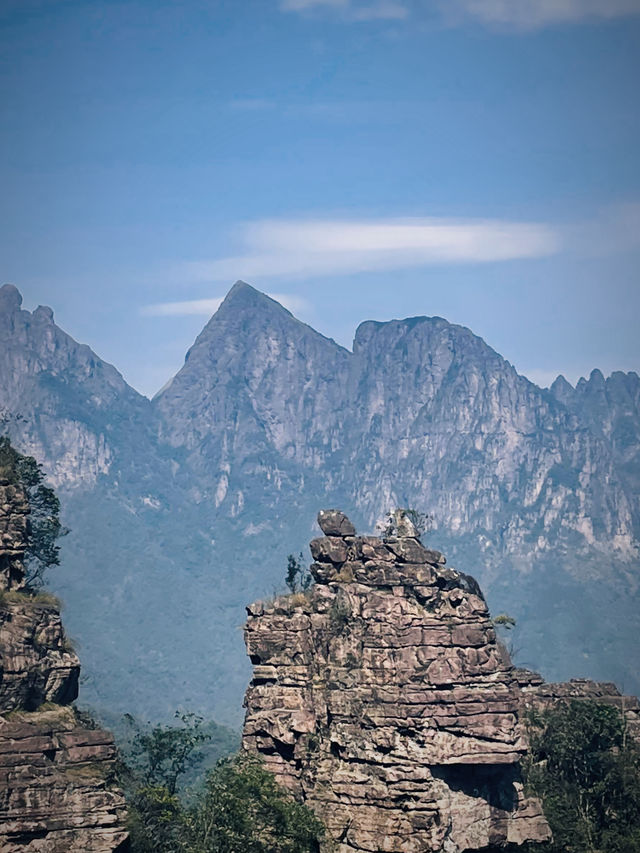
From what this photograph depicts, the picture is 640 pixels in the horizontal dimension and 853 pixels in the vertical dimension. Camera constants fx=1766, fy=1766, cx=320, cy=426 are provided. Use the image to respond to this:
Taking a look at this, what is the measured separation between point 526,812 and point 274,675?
13234 millimetres

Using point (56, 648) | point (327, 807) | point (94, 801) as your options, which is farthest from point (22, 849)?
point (327, 807)

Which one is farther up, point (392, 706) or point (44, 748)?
point (392, 706)

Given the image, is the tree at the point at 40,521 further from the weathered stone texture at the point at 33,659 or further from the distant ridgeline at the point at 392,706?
the weathered stone texture at the point at 33,659

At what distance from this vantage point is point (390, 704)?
78375mm

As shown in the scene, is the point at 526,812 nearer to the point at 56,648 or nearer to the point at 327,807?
the point at 327,807

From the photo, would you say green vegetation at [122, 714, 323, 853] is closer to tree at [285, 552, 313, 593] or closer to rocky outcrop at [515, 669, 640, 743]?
tree at [285, 552, 313, 593]

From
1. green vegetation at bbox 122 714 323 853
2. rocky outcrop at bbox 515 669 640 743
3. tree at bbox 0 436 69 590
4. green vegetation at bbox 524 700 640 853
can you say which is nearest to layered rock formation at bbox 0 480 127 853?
green vegetation at bbox 122 714 323 853

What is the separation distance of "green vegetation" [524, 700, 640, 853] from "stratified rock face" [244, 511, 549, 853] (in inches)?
153

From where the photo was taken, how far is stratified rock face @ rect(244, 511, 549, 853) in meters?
77.2

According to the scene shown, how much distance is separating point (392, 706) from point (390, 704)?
0.54 ft

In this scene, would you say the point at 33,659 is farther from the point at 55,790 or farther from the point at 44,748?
the point at 55,790

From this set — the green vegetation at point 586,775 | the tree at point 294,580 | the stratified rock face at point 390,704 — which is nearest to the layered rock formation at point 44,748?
the stratified rock face at point 390,704

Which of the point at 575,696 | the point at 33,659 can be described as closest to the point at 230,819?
the point at 33,659

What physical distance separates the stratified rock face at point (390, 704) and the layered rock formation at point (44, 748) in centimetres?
1267
